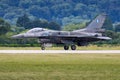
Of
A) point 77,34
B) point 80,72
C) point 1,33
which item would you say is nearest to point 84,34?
point 77,34

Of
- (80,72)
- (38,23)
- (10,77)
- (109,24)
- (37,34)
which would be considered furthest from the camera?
(109,24)

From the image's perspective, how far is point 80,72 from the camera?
939 inches

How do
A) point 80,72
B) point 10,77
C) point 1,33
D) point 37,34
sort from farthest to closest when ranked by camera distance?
point 1,33 → point 37,34 → point 80,72 → point 10,77

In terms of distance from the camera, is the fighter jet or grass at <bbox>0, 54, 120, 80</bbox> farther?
the fighter jet

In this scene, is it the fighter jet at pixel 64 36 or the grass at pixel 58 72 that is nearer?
the grass at pixel 58 72

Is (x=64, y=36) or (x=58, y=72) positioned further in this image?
(x=64, y=36)

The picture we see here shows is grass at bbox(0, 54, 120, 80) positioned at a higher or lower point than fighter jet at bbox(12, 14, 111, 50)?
lower

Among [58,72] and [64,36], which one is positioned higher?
[64,36]

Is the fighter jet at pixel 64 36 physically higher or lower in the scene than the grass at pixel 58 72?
higher

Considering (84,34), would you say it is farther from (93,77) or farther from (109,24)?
(109,24)

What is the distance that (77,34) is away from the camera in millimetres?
55062

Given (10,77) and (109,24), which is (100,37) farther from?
(109,24)

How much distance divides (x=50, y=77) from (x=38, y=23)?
113 metres

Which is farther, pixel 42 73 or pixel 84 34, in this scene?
pixel 84 34
